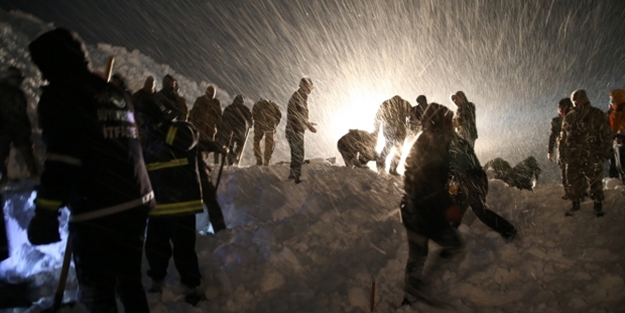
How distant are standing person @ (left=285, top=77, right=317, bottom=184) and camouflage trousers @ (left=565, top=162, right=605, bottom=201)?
15.1ft

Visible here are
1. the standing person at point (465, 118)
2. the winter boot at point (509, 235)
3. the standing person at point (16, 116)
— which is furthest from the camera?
the standing person at point (465, 118)

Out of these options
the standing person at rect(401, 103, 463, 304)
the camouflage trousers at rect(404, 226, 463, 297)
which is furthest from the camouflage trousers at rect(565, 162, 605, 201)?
the camouflage trousers at rect(404, 226, 463, 297)

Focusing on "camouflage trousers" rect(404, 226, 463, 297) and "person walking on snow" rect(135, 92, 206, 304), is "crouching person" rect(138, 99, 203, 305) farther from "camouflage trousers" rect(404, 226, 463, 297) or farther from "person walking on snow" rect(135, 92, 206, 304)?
"camouflage trousers" rect(404, 226, 463, 297)

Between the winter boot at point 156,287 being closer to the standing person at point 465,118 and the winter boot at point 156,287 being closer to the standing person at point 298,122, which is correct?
the standing person at point 298,122

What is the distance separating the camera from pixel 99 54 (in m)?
20.7

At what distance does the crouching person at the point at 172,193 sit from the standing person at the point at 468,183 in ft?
11.7

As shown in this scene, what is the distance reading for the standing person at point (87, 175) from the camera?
2.35 m

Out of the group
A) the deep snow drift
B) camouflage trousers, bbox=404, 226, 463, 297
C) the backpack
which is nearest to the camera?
camouflage trousers, bbox=404, 226, 463, 297

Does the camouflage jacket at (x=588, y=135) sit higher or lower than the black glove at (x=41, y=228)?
higher

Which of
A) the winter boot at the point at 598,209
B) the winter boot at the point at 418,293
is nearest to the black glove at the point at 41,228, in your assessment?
the winter boot at the point at 418,293

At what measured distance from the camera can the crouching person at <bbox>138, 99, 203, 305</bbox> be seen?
398 centimetres

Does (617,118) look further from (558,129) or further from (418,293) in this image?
(418,293)

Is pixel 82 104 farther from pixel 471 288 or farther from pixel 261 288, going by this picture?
pixel 471 288

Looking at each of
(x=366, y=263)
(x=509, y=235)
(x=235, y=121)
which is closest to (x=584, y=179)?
(x=509, y=235)
